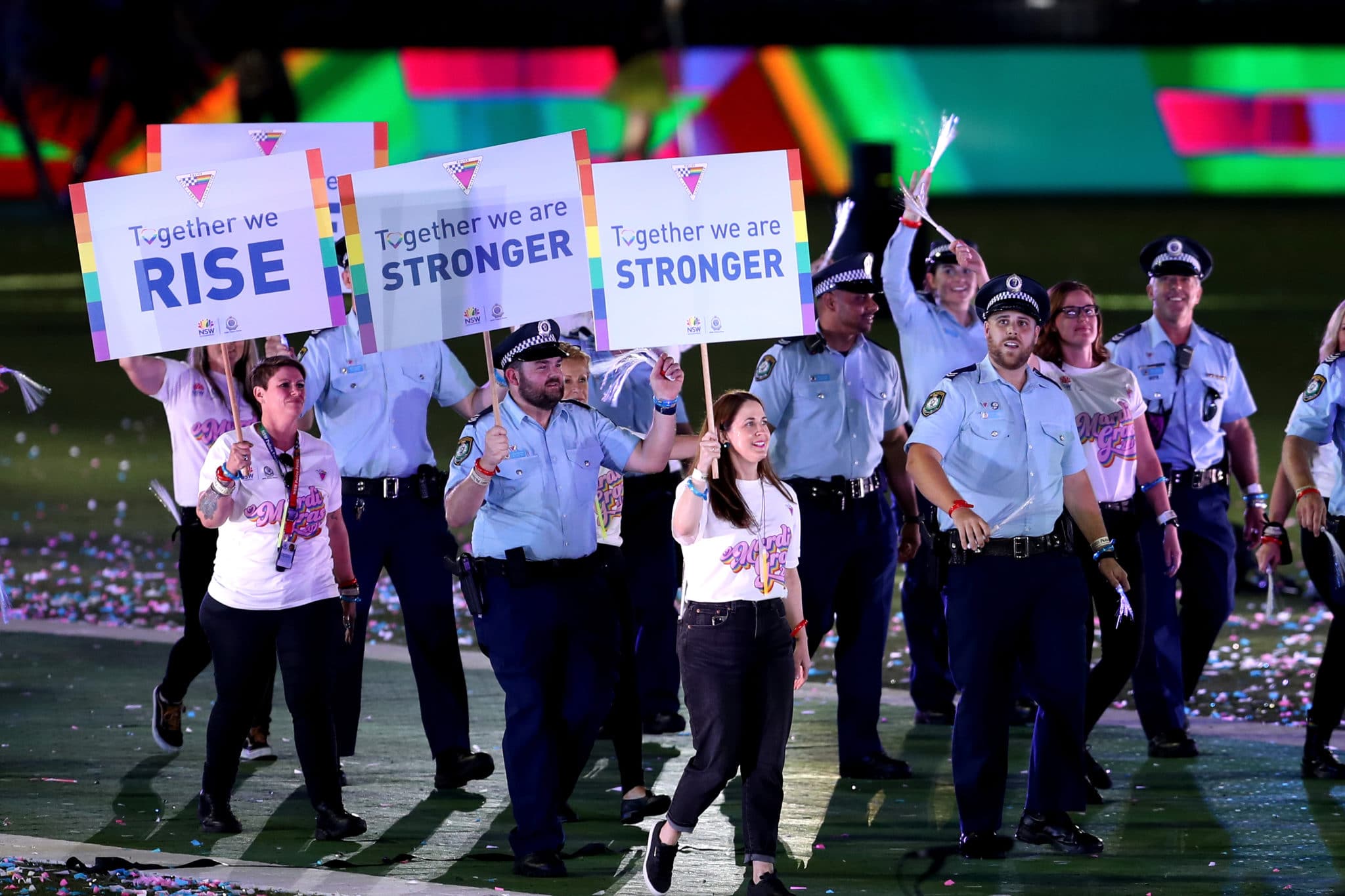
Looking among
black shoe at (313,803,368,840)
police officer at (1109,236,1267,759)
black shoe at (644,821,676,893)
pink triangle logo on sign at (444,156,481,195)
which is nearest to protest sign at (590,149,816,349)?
pink triangle logo on sign at (444,156,481,195)

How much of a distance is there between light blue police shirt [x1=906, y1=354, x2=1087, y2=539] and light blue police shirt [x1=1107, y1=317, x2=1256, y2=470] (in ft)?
6.13

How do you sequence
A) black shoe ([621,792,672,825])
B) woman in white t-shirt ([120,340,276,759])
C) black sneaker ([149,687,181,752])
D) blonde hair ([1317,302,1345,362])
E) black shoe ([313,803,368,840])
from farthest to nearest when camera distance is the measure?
black sneaker ([149,687,181,752]) → woman in white t-shirt ([120,340,276,759]) → blonde hair ([1317,302,1345,362]) → black shoe ([621,792,672,825]) → black shoe ([313,803,368,840])

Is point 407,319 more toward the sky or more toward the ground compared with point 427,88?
more toward the ground

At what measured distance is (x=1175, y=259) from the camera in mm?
9320

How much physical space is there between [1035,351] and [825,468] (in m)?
1.01

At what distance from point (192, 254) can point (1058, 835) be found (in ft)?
12.5

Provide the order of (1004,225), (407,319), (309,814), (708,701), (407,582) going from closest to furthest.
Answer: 1. (708,701)
2. (407,319)
3. (309,814)
4. (407,582)
5. (1004,225)

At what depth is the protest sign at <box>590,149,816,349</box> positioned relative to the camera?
7324 mm

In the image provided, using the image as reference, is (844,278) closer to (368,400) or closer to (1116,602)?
(1116,602)

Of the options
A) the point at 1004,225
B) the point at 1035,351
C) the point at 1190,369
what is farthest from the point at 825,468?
the point at 1004,225

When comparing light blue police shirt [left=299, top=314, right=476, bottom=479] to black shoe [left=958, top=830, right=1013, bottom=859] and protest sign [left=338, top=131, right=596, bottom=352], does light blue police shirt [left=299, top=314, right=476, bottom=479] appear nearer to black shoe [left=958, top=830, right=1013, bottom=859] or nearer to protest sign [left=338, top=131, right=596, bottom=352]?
protest sign [left=338, top=131, right=596, bottom=352]

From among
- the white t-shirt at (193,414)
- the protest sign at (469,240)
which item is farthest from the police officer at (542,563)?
the white t-shirt at (193,414)

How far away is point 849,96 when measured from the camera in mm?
36281

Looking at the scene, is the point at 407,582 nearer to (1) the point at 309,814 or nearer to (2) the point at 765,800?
(1) the point at 309,814
